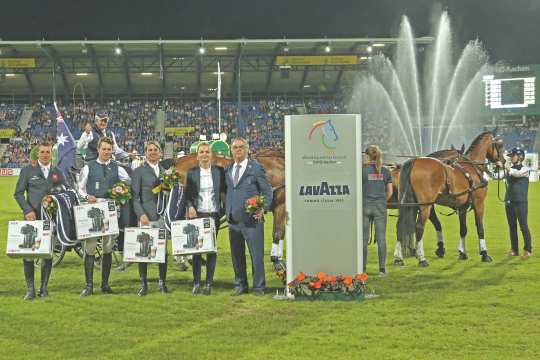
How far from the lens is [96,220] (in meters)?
9.47

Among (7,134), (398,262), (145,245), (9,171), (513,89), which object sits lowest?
(398,262)

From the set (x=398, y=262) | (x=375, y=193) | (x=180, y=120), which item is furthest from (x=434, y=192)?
(x=180, y=120)

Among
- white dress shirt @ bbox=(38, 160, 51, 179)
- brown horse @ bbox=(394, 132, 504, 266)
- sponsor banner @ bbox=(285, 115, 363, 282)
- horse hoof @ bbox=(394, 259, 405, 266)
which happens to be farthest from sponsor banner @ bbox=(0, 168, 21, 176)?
sponsor banner @ bbox=(285, 115, 363, 282)

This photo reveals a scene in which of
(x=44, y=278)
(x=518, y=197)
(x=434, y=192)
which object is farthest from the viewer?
(x=518, y=197)

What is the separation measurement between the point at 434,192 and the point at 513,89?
46427 millimetres

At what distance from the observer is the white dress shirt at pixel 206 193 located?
9688mm

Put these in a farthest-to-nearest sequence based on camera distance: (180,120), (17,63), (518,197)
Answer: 1. (180,120)
2. (17,63)
3. (518,197)

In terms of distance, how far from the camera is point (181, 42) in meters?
48.3

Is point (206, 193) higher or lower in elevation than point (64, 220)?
higher

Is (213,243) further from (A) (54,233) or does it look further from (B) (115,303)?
(A) (54,233)

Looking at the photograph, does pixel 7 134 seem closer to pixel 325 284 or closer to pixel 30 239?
pixel 30 239

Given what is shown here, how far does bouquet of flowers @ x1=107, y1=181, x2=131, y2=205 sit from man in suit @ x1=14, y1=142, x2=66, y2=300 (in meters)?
0.91

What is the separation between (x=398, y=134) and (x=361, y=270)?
119ft

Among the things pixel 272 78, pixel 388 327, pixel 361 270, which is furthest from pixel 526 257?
pixel 272 78
